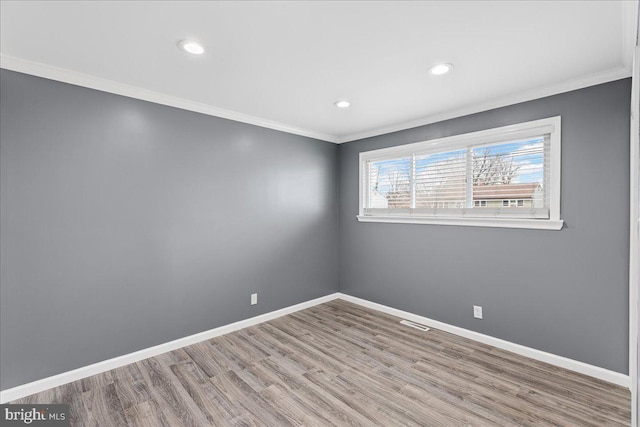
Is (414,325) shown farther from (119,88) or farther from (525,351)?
(119,88)

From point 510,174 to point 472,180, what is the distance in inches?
14.7

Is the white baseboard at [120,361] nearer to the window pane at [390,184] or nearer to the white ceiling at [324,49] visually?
the window pane at [390,184]

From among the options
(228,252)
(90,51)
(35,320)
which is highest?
(90,51)

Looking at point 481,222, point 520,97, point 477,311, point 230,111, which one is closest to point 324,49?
point 230,111

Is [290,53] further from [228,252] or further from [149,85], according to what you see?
[228,252]

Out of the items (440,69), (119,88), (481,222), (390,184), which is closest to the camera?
(440,69)

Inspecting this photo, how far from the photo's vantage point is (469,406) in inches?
84.8

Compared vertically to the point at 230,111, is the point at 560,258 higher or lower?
lower

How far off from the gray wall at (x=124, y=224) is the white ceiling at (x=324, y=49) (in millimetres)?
349

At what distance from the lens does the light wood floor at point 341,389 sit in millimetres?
2051

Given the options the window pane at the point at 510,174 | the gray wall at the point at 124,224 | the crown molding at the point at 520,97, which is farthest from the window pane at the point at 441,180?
the gray wall at the point at 124,224

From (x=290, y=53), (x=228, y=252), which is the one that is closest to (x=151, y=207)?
(x=228, y=252)

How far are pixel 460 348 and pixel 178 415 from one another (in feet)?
8.32

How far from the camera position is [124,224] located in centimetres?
270
